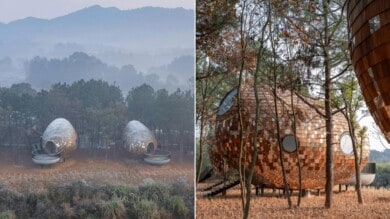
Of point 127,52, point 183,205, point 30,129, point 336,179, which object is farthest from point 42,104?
point 336,179

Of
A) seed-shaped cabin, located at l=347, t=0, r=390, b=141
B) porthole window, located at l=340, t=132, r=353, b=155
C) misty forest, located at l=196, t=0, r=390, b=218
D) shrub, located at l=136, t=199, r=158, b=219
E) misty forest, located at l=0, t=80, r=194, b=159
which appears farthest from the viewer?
porthole window, located at l=340, t=132, r=353, b=155

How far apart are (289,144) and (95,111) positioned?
4.30 metres

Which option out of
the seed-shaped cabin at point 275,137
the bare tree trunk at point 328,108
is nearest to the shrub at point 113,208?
the seed-shaped cabin at point 275,137

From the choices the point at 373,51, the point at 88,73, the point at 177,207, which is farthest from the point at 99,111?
the point at 373,51

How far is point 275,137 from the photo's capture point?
998cm

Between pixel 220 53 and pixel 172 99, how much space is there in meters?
1.54

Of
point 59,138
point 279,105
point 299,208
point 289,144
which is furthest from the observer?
point 289,144

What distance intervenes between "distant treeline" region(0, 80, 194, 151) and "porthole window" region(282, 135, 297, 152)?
333 centimetres

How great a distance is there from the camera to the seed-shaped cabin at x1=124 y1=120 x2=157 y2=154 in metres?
7.12

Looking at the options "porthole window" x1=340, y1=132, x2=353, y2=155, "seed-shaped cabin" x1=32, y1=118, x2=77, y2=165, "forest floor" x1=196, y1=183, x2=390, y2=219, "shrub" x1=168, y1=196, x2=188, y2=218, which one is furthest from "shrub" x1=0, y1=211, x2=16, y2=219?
"porthole window" x1=340, y1=132, x2=353, y2=155

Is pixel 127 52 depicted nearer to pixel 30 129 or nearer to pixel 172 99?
pixel 172 99

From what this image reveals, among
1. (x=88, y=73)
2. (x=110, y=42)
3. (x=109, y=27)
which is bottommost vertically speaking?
(x=88, y=73)

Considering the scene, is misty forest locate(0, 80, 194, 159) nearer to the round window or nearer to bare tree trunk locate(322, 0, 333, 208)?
the round window

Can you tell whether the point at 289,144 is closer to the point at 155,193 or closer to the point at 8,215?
the point at 155,193
